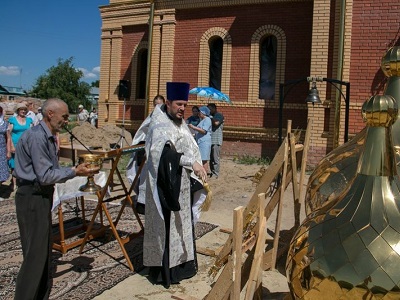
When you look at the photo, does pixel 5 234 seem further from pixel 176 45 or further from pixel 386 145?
pixel 176 45

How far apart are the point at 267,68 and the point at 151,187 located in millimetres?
9252

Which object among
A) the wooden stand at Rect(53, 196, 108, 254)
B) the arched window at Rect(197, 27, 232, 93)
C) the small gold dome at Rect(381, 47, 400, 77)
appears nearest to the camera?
the small gold dome at Rect(381, 47, 400, 77)

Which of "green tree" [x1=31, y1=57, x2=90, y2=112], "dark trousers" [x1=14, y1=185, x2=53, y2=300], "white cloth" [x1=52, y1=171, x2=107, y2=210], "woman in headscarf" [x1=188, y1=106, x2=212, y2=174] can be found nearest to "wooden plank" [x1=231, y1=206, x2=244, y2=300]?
"dark trousers" [x1=14, y1=185, x2=53, y2=300]

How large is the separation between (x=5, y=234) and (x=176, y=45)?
31.4 feet

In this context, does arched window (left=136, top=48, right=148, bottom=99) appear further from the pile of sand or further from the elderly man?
the elderly man

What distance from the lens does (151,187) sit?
4.09 meters

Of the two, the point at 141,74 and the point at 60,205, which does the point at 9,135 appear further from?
the point at 141,74

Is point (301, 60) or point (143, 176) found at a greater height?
point (301, 60)

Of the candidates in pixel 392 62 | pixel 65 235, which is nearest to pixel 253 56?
pixel 65 235

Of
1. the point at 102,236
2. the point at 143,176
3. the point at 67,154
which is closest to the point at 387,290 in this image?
the point at 143,176

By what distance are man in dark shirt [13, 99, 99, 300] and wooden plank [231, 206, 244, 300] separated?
1.74 m

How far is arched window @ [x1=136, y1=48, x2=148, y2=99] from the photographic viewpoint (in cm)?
1491

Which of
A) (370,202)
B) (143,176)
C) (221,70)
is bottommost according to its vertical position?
(143,176)

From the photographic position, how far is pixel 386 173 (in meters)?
1.42
